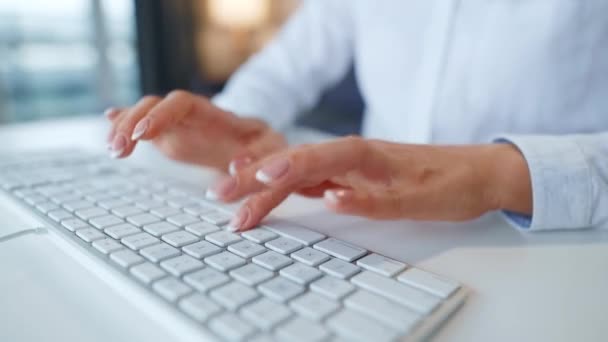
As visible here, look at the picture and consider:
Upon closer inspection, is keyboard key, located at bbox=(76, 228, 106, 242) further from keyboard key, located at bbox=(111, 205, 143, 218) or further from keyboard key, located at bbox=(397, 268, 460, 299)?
keyboard key, located at bbox=(397, 268, 460, 299)

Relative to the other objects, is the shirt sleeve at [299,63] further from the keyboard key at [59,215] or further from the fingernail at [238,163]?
the keyboard key at [59,215]

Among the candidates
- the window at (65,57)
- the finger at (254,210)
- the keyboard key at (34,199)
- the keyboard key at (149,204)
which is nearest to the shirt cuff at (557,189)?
the finger at (254,210)

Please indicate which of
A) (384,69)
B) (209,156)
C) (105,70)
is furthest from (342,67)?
(105,70)

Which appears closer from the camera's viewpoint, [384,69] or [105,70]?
[384,69]

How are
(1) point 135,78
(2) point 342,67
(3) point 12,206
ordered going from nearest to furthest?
(3) point 12,206
(2) point 342,67
(1) point 135,78

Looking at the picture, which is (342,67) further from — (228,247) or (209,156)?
(228,247)

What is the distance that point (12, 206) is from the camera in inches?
15.1

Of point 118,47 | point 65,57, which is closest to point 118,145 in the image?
point 118,47

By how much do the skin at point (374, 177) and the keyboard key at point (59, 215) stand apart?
0.28 feet

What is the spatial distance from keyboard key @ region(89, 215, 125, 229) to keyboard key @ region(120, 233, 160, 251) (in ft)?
0.11

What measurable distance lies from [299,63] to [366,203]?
2.08 ft

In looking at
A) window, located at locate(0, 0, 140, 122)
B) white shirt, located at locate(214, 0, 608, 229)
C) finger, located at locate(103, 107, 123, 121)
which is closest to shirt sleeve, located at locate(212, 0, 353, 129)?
white shirt, located at locate(214, 0, 608, 229)

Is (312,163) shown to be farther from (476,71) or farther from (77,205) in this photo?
(476,71)

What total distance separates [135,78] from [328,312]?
2.77 metres
